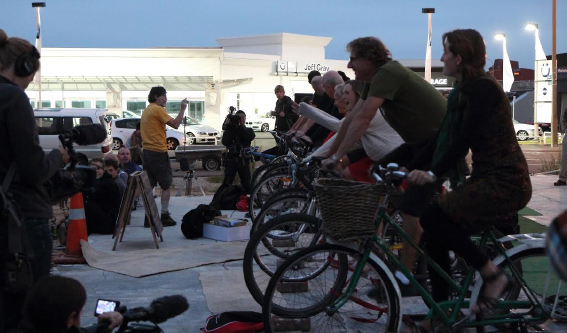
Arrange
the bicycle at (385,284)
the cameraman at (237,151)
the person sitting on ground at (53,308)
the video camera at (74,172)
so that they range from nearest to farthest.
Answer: the person sitting on ground at (53,308), the video camera at (74,172), the bicycle at (385,284), the cameraman at (237,151)

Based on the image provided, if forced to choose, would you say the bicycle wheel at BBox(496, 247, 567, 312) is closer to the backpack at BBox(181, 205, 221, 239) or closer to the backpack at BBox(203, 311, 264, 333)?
the backpack at BBox(203, 311, 264, 333)

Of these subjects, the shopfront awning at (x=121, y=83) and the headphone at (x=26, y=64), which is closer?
the headphone at (x=26, y=64)

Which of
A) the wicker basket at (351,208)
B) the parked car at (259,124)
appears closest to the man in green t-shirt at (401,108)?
the wicker basket at (351,208)

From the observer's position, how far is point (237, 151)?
42.5 feet

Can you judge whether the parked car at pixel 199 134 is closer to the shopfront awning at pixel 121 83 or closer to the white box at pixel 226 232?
the shopfront awning at pixel 121 83

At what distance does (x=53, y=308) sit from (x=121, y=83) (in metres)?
49.2

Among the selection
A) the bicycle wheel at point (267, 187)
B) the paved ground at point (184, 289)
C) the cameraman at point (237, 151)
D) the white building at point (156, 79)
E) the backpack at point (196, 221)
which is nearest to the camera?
the paved ground at point (184, 289)

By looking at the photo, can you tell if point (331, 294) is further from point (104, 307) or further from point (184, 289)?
point (184, 289)

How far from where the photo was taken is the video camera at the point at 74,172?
12.0ft

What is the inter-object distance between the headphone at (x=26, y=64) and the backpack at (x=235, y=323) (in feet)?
7.10

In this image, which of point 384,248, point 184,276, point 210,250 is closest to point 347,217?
point 384,248

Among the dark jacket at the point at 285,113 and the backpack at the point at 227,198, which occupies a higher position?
the dark jacket at the point at 285,113

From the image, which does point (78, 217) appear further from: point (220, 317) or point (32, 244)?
point (32, 244)

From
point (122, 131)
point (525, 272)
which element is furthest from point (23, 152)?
point (122, 131)
